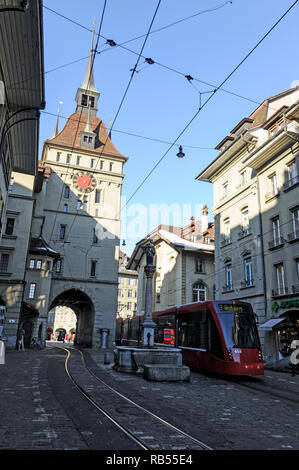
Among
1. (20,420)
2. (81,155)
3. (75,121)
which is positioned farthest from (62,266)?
(20,420)

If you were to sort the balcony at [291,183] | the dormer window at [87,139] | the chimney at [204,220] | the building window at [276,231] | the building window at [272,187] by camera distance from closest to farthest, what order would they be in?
the balcony at [291,183], the building window at [276,231], the building window at [272,187], the dormer window at [87,139], the chimney at [204,220]

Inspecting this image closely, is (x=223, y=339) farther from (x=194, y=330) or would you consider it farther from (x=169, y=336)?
(x=169, y=336)

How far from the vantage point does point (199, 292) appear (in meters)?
39.1

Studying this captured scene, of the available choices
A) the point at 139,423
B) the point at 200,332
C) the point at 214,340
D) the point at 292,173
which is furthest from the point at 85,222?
the point at 139,423

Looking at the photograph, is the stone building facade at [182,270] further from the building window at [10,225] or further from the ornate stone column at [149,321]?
the ornate stone column at [149,321]

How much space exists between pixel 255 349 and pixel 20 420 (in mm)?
9962

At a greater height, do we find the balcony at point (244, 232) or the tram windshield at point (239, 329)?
the balcony at point (244, 232)

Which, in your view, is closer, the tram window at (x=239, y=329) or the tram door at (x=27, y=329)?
the tram window at (x=239, y=329)

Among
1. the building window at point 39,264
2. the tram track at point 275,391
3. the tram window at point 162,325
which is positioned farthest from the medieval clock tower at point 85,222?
the tram track at point 275,391

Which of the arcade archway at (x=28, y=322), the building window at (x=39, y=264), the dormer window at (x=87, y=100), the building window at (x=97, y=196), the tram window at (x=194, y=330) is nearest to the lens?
the tram window at (x=194, y=330)

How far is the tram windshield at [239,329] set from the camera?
13689mm

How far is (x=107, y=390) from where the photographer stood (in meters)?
10.1

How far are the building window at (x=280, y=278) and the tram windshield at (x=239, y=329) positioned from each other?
8.66 meters

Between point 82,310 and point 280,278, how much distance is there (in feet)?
105
